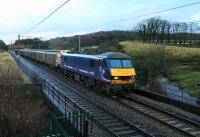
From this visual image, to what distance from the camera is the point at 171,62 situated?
56.2 metres

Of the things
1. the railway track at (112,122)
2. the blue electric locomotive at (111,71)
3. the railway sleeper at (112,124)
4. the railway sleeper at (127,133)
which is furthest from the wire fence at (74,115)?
the blue electric locomotive at (111,71)

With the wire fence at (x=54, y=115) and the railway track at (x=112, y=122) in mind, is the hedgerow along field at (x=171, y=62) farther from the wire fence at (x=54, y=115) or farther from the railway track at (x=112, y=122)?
the railway track at (x=112, y=122)

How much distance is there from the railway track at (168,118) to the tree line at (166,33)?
54119 millimetres

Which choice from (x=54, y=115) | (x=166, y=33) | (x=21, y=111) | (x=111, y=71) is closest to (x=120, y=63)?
(x=111, y=71)

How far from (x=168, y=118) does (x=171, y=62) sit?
Result: 37.7 meters

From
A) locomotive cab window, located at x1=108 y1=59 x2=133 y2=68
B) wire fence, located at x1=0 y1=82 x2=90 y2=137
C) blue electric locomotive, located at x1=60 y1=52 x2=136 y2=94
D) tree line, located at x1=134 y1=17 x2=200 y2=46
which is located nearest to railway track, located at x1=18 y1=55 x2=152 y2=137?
wire fence, located at x1=0 y1=82 x2=90 y2=137

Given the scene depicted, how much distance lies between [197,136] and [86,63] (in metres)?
16.1

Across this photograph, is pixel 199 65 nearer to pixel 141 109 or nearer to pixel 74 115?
pixel 141 109

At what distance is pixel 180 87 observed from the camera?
43.8m

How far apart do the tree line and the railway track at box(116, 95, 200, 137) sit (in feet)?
178

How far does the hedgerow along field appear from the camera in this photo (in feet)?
150

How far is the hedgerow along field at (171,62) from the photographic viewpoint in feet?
150

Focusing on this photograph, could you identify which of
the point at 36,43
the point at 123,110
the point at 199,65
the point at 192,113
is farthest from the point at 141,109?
the point at 36,43

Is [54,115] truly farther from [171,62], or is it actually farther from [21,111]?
[171,62]
